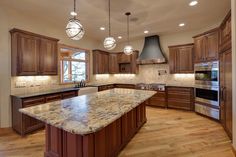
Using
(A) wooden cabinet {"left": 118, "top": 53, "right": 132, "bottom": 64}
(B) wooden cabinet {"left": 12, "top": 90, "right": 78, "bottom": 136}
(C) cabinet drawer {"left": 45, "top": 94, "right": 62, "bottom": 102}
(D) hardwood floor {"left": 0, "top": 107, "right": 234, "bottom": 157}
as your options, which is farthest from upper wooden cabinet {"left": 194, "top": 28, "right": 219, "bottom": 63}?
(B) wooden cabinet {"left": 12, "top": 90, "right": 78, "bottom": 136}

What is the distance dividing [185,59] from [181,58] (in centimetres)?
15

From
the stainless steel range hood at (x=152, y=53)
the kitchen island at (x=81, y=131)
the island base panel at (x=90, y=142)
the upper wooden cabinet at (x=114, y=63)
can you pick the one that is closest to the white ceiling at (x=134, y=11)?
the stainless steel range hood at (x=152, y=53)

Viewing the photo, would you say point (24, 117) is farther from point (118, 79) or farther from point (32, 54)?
point (118, 79)

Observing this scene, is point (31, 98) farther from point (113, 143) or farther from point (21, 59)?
point (113, 143)

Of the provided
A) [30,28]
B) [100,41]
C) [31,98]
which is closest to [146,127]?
[31,98]

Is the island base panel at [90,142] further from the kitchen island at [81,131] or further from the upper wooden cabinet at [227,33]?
the upper wooden cabinet at [227,33]

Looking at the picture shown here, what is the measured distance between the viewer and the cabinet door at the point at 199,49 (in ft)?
14.9

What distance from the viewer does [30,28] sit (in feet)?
13.7

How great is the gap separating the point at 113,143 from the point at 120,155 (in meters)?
0.35

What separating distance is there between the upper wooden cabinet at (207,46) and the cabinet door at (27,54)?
196 inches

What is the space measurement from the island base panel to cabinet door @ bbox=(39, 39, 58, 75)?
98.5 inches

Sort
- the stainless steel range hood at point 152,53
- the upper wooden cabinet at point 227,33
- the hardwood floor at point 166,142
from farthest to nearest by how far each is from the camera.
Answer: the stainless steel range hood at point 152,53 → the upper wooden cabinet at point 227,33 → the hardwood floor at point 166,142

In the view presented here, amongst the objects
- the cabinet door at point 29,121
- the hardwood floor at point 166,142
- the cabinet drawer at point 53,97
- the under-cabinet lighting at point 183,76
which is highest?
the under-cabinet lighting at point 183,76

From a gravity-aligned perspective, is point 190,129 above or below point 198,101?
below
